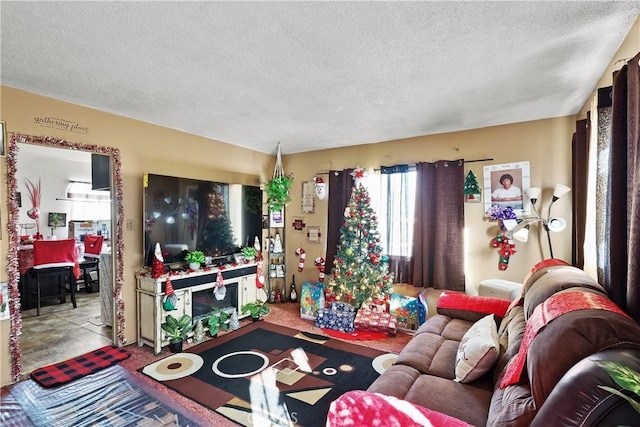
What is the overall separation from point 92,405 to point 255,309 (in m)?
2.00

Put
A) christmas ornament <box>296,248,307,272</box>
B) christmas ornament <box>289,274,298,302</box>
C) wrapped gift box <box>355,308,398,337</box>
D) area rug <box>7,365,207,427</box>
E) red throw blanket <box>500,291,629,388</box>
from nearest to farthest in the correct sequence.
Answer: red throw blanket <box>500,291,629,388</box> → area rug <box>7,365,207,427</box> → wrapped gift box <box>355,308,398,337</box> → christmas ornament <box>296,248,307,272</box> → christmas ornament <box>289,274,298,302</box>

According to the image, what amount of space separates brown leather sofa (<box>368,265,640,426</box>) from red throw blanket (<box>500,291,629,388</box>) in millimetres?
36

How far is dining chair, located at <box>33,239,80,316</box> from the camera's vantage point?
4.41 metres

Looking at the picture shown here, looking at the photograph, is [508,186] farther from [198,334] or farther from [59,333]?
[59,333]

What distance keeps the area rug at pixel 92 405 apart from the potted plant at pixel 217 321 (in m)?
0.95

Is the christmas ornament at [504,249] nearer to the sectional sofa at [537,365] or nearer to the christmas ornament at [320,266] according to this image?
the sectional sofa at [537,365]

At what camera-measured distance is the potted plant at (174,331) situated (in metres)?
3.17

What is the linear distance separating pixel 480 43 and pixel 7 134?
3661 mm

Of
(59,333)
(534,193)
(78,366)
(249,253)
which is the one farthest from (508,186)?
(59,333)

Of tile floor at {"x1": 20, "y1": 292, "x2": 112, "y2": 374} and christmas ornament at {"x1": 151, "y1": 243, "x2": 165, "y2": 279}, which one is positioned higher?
christmas ornament at {"x1": 151, "y1": 243, "x2": 165, "y2": 279}

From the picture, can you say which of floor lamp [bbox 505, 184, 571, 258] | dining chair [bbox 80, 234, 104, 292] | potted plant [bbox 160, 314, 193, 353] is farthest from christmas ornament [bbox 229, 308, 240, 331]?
floor lamp [bbox 505, 184, 571, 258]

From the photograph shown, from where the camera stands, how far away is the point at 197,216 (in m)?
3.80

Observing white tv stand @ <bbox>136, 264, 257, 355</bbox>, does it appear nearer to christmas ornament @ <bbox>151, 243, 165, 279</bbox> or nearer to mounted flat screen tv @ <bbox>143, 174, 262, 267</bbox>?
christmas ornament @ <bbox>151, 243, 165, 279</bbox>

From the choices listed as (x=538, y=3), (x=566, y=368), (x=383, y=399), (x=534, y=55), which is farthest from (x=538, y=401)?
(x=534, y=55)
